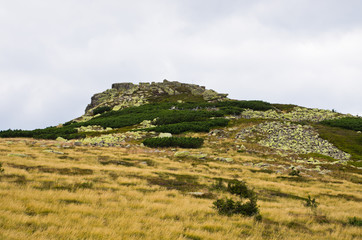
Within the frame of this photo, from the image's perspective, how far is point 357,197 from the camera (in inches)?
720

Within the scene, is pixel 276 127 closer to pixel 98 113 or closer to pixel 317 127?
pixel 317 127

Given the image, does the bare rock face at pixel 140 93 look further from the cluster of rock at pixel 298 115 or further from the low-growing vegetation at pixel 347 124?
the low-growing vegetation at pixel 347 124

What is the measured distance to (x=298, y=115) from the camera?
67.7 m

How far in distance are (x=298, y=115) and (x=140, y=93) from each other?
6983cm

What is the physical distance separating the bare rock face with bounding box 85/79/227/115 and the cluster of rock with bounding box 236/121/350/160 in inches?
1991

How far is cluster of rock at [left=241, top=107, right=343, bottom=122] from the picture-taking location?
210 ft

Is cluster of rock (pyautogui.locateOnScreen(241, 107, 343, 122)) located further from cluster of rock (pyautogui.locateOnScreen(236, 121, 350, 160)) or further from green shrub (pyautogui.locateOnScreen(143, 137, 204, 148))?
green shrub (pyautogui.locateOnScreen(143, 137, 204, 148))

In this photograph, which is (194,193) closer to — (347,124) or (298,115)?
(347,124)

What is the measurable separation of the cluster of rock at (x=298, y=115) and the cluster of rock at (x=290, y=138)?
41.7 ft

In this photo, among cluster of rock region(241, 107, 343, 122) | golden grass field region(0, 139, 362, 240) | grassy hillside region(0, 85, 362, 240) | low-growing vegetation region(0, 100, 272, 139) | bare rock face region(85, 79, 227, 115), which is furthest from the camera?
bare rock face region(85, 79, 227, 115)

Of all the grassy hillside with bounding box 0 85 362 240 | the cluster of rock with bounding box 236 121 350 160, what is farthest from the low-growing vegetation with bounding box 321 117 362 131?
the grassy hillside with bounding box 0 85 362 240

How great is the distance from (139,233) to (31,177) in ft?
30.3

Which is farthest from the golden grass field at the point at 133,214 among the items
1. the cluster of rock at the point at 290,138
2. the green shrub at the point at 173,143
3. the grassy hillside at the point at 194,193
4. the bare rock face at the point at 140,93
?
the bare rock face at the point at 140,93

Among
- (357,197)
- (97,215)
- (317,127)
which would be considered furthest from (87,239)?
(317,127)
